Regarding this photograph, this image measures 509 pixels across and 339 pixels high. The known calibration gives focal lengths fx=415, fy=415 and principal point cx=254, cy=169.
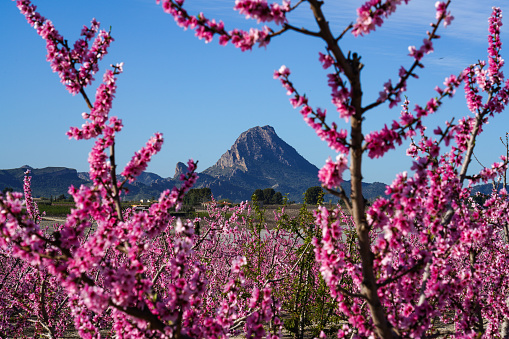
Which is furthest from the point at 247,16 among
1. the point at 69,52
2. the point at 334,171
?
the point at 69,52

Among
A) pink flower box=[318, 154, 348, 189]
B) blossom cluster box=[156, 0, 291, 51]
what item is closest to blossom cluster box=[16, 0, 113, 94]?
blossom cluster box=[156, 0, 291, 51]

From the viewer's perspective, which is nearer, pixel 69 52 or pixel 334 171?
pixel 334 171

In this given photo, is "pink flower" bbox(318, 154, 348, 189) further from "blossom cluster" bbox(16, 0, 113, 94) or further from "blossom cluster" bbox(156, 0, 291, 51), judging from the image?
"blossom cluster" bbox(16, 0, 113, 94)

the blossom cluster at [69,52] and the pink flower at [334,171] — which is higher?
the blossom cluster at [69,52]

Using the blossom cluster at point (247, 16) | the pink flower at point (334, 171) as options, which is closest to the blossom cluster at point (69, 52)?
the blossom cluster at point (247, 16)

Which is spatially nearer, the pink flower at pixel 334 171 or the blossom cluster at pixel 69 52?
the pink flower at pixel 334 171

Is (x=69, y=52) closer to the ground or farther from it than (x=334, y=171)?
farther from it

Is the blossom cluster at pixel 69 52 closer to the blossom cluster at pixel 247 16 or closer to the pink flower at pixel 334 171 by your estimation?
the blossom cluster at pixel 247 16

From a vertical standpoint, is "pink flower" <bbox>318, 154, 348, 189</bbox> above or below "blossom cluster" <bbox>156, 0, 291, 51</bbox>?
below

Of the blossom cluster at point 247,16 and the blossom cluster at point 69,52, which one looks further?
the blossom cluster at point 69,52

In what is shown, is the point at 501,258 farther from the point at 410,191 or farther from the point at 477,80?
the point at 410,191

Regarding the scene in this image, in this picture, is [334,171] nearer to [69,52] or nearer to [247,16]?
[247,16]

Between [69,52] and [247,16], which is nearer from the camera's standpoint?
[247,16]

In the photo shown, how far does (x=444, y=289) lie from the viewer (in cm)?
402
